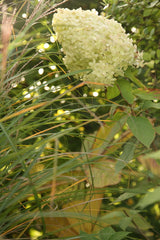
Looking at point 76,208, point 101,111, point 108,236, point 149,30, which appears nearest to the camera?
point 108,236

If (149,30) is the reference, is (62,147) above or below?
below

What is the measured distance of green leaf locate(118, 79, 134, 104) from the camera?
103cm

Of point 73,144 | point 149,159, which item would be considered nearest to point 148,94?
point 149,159

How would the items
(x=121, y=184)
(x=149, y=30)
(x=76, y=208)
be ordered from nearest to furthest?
(x=76, y=208), (x=121, y=184), (x=149, y=30)

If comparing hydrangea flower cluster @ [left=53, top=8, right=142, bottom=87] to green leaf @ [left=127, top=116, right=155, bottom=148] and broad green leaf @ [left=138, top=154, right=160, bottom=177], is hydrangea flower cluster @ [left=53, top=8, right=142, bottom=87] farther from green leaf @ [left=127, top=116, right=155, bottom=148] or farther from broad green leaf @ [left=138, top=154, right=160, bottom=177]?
broad green leaf @ [left=138, top=154, right=160, bottom=177]

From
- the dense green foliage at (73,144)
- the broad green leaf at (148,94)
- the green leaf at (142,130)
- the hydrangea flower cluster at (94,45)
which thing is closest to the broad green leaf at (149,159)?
the dense green foliage at (73,144)

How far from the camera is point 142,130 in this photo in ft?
3.17

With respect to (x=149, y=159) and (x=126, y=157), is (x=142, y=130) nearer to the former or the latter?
(x=126, y=157)

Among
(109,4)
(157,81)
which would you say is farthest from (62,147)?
(109,4)

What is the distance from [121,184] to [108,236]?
0.47 meters

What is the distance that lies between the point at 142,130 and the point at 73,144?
0.51m

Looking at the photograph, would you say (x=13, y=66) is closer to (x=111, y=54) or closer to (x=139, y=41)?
(x=111, y=54)

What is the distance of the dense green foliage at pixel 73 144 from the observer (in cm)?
74

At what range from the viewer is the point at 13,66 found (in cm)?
95
